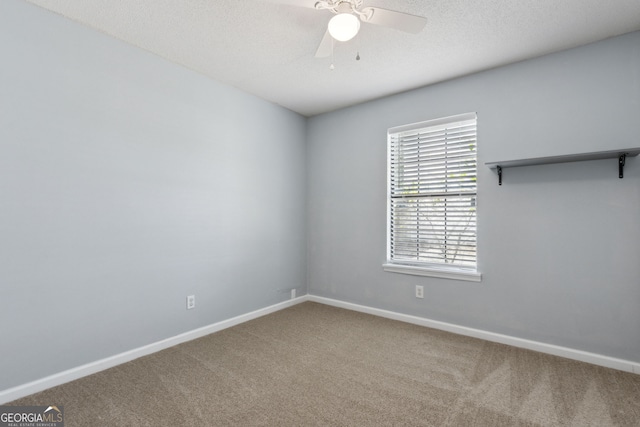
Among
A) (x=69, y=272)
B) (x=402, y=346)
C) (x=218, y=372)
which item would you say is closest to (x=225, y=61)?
(x=69, y=272)

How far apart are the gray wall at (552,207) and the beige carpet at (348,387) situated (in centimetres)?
35

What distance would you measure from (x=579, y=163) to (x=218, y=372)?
10.7ft

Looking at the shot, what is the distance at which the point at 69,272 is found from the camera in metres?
2.16

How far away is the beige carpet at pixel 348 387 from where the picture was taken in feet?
5.78

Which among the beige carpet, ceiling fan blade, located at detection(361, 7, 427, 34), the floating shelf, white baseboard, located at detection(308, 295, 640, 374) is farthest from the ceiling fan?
white baseboard, located at detection(308, 295, 640, 374)

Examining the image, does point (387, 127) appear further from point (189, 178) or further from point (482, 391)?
point (482, 391)

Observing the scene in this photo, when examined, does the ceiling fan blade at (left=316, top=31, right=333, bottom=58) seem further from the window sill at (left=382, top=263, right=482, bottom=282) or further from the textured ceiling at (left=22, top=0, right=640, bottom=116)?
the window sill at (left=382, top=263, right=482, bottom=282)

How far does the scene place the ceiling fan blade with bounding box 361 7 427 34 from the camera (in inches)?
68.0

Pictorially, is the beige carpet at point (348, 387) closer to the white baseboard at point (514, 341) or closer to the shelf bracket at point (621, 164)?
the white baseboard at point (514, 341)

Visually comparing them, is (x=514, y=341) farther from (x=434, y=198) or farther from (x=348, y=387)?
(x=348, y=387)

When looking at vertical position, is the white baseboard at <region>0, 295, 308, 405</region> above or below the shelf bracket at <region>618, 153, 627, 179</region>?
below

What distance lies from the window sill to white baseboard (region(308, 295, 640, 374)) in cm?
47

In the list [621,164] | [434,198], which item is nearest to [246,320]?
[434,198]

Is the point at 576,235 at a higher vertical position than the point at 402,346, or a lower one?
higher
